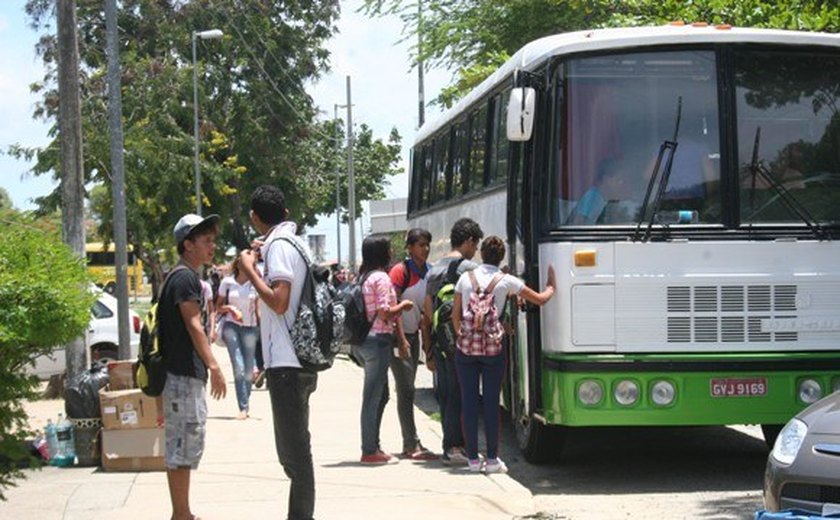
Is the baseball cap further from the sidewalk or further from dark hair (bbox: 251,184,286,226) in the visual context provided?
the sidewalk

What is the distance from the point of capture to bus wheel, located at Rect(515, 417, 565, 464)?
1134 cm

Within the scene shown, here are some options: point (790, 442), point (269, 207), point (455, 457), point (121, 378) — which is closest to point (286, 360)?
point (269, 207)

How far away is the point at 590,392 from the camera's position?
1003cm

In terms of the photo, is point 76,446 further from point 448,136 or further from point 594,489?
point 448,136

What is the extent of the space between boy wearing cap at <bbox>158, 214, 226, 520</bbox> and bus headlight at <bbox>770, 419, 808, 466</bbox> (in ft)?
10.2

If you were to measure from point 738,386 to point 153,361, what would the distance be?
4.35 meters

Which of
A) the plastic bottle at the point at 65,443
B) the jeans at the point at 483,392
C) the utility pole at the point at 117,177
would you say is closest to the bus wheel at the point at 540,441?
the jeans at the point at 483,392

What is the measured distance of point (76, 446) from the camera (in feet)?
36.9

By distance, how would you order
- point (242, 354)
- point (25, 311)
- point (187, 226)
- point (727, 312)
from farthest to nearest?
point (242, 354) < point (727, 312) < point (187, 226) < point (25, 311)

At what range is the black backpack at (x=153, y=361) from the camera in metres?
8.07

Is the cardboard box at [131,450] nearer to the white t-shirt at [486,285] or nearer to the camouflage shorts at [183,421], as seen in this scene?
the white t-shirt at [486,285]

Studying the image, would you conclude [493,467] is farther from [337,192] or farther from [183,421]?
[337,192]

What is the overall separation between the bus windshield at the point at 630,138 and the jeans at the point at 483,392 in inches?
50.2

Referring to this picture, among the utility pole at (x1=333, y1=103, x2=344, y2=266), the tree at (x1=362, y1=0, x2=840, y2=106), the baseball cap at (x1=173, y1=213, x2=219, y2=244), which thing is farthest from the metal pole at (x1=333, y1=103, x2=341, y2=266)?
the baseball cap at (x1=173, y1=213, x2=219, y2=244)
